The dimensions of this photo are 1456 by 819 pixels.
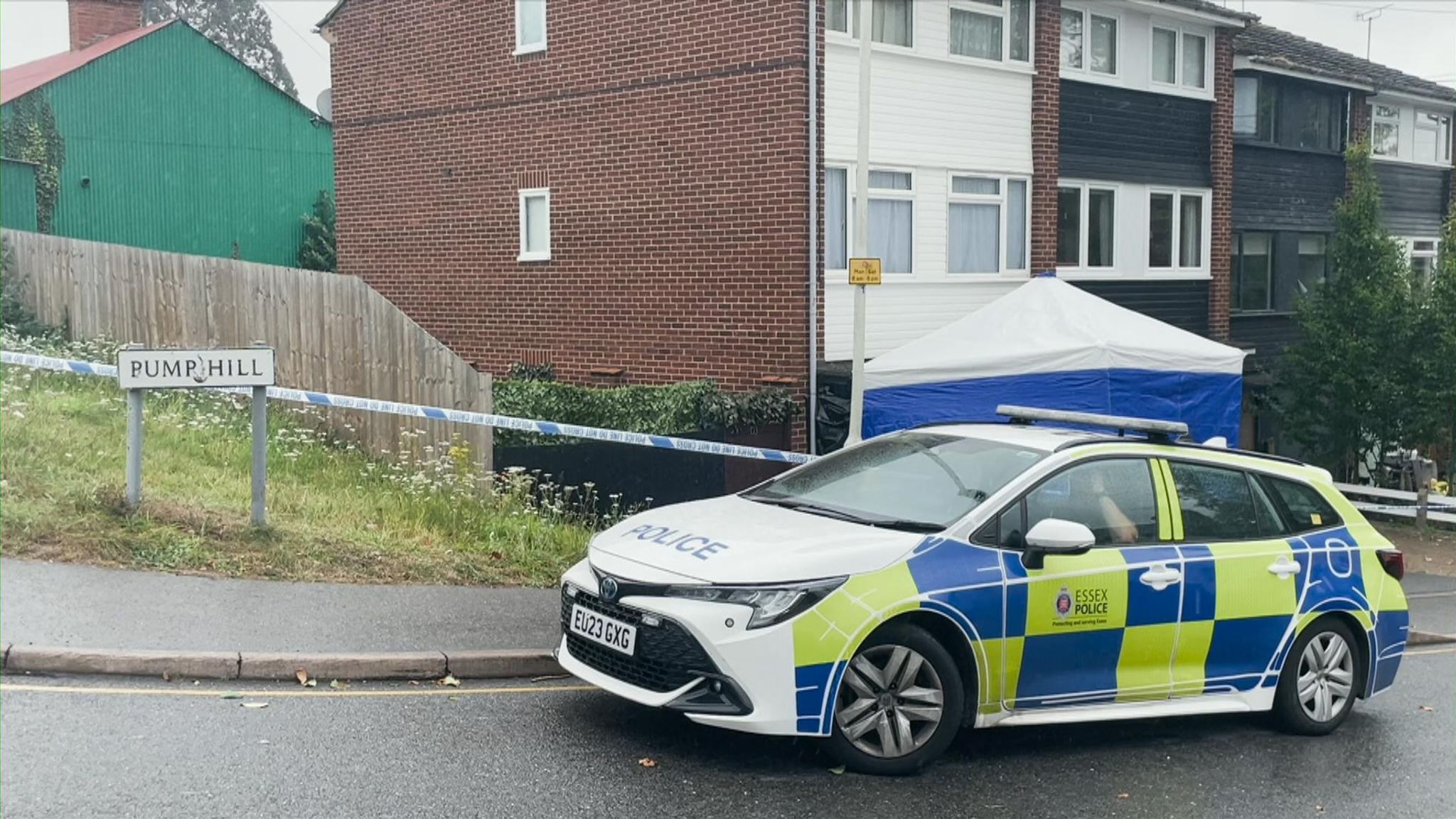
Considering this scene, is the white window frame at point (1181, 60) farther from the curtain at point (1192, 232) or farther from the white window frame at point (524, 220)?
the white window frame at point (524, 220)

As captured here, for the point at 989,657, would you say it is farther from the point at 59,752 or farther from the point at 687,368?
the point at 687,368

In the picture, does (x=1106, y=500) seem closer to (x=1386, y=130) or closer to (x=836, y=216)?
(x=836, y=216)

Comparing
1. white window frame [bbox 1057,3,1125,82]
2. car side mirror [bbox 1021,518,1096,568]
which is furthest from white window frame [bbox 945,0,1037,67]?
car side mirror [bbox 1021,518,1096,568]

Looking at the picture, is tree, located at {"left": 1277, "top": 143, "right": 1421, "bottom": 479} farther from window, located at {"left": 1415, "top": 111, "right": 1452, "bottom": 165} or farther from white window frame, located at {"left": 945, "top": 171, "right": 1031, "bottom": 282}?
window, located at {"left": 1415, "top": 111, "right": 1452, "bottom": 165}

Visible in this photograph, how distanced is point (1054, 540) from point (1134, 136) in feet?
50.4

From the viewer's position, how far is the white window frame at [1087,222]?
19.3 metres

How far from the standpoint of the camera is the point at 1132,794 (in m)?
6.04

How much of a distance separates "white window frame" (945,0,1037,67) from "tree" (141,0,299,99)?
4749 centimetres

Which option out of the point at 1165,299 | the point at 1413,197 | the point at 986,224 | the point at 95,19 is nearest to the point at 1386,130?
the point at 1413,197

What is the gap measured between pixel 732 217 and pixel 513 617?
803cm

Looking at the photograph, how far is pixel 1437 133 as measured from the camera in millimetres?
28328

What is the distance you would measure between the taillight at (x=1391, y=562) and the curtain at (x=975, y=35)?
1063 cm

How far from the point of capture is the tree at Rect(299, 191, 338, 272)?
28.5 metres

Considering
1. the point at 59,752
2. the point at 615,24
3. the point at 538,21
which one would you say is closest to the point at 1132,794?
the point at 59,752
